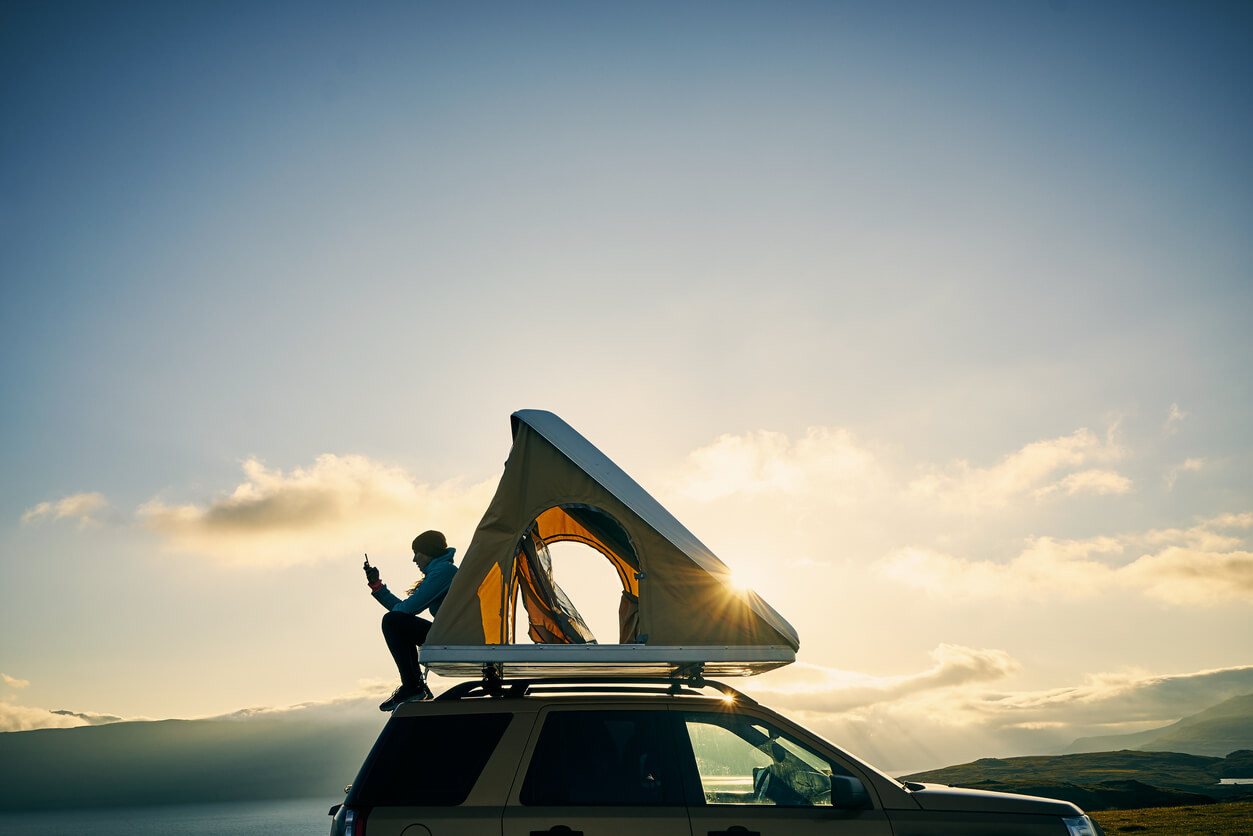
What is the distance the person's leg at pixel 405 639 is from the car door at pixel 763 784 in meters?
2.39

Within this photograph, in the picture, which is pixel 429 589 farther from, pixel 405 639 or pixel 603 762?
pixel 603 762

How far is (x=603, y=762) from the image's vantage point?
5145 millimetres

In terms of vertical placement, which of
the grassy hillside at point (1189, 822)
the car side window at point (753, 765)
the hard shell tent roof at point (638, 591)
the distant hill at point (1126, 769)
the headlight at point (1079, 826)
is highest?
the hard shell tent roof at point (638, 591)

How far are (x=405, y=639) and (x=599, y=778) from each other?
2.27 m

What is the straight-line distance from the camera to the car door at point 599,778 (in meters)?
4.83

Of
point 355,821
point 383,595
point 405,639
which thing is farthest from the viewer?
point 383,595

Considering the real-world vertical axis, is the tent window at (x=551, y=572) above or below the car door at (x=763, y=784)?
above

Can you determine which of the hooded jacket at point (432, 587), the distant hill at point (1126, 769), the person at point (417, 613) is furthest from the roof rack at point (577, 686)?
the distant hill at point (1126, 769)

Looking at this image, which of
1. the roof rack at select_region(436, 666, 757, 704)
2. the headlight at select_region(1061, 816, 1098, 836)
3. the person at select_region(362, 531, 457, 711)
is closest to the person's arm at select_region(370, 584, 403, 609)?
the person at select_region(362, 531, 457, 711)

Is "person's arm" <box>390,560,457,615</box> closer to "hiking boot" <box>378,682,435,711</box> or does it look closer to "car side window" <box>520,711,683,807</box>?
"hiking boot" <box>378,682,435,711</box>

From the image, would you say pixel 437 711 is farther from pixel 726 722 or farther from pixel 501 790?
pixel 726 722

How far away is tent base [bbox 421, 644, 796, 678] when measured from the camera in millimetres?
5328

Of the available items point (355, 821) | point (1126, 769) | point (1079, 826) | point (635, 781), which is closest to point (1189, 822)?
point (1079, 826)

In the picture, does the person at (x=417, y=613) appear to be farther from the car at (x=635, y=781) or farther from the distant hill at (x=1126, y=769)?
the distant hill at (x=1126, y=769)
